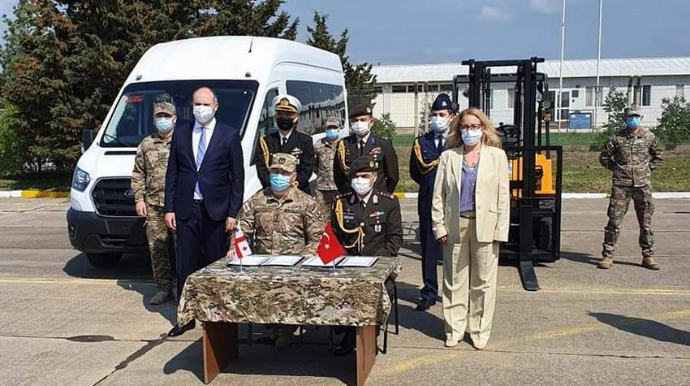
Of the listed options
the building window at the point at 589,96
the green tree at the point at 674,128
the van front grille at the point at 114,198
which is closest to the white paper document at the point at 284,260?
the van front grille at the point at 114,198

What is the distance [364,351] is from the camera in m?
4.78

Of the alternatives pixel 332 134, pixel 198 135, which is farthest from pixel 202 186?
pixel 332 134

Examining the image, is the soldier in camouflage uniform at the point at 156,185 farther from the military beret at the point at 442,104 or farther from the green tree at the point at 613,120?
the green tree at the point at 613,120

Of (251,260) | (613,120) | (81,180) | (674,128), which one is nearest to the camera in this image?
(251,260)

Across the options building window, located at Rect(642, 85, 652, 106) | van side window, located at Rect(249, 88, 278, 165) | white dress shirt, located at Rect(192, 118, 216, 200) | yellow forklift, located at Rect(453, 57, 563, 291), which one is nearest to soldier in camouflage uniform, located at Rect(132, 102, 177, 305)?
white dress shirt, located at Rect(192, 118, 216, 200)

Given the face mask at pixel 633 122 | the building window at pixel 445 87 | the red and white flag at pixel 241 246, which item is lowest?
the red and white flag at pixel 241 246

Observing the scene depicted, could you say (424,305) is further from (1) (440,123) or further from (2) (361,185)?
(2) (361,185)

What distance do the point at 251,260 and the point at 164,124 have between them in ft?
7.92

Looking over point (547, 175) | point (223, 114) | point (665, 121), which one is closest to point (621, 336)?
point (547, 175)

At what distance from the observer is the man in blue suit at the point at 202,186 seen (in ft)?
20.0

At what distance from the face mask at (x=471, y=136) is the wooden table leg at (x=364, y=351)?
1.62m

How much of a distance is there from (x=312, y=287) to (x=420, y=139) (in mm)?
2679

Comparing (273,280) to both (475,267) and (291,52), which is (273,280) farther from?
(291,52)

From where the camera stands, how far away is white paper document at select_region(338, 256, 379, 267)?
4.91m
